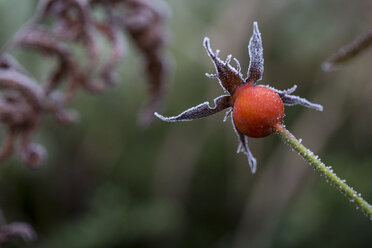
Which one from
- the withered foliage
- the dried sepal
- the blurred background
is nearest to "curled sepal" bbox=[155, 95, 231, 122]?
the dried sepal

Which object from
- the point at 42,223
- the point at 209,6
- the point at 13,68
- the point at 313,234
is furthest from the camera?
the point at 209,6

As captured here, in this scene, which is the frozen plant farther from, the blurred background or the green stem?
the blurred background

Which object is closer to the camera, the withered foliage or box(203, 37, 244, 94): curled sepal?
box(203, 37, 244, 94): curled sepal

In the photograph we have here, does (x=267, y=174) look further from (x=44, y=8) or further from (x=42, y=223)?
(x=44, y=8)

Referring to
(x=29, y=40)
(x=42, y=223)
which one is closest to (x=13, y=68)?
(x=29, y=40)

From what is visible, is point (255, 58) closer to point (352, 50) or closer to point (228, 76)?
point (228, 76)

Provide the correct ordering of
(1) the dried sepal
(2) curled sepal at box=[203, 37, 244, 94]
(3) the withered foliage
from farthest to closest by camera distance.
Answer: (3) the withered foliage, (1) the dried sepal, (2) curled sepal at box=[203, 37, 244, 94]

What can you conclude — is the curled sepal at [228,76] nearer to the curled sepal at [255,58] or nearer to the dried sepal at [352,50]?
the curled sepal at [255,58]
